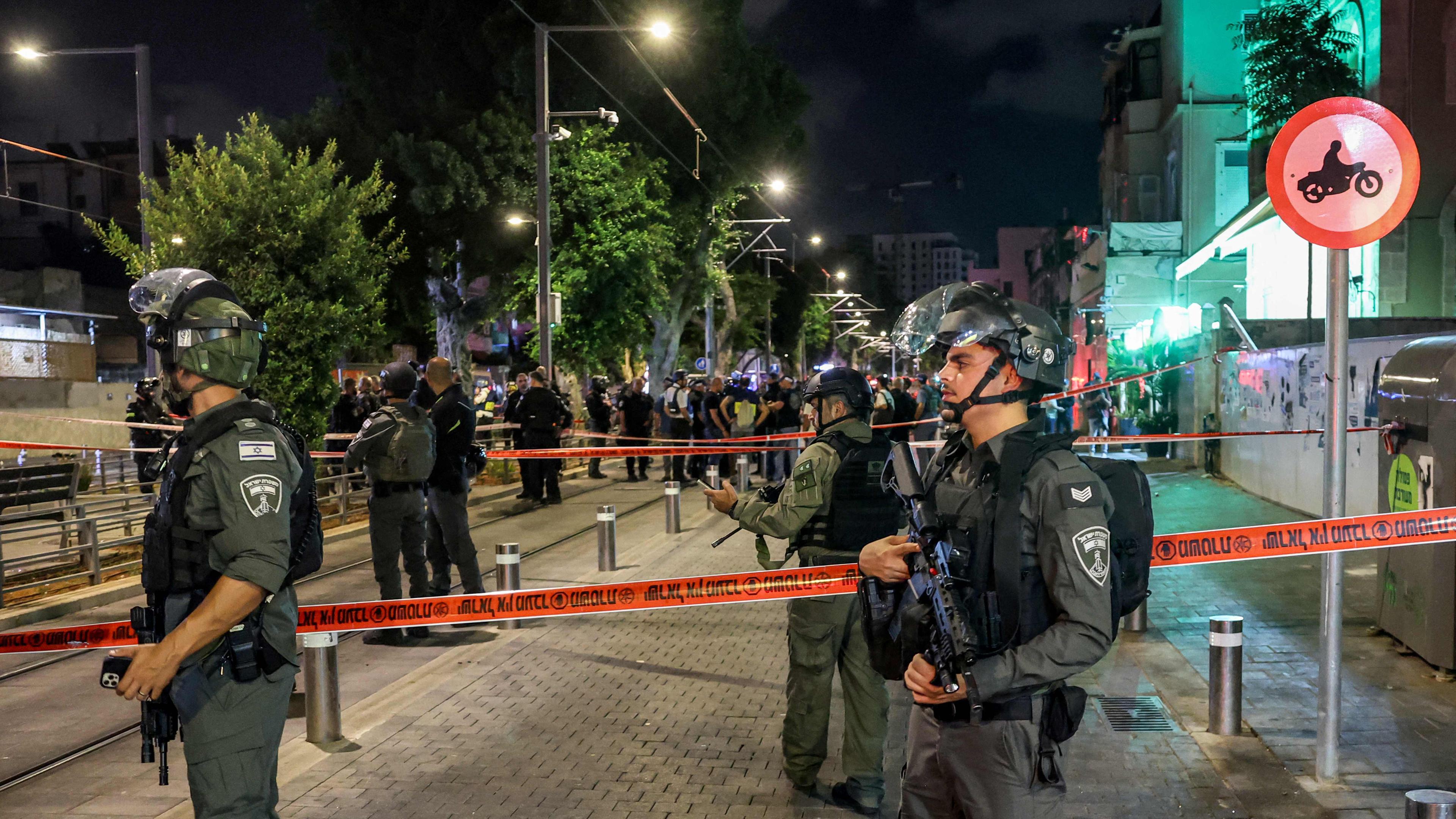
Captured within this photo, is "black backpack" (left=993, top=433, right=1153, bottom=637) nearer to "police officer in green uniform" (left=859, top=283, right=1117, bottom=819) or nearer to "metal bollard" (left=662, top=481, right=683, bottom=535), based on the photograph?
"police officer in green uniform" (left=859, top=283, right=1117, bottom=819)

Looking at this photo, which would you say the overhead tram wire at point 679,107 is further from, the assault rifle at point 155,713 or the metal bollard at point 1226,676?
the assault rifle at point 155,713

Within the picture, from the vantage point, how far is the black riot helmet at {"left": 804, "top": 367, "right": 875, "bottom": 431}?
16.3 ft

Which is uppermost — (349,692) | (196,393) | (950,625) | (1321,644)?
(196,393)

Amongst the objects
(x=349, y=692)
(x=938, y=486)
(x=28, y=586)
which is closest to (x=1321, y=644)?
(x=938, y=486)

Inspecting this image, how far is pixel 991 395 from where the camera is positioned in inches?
114

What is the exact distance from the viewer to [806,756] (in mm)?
4938

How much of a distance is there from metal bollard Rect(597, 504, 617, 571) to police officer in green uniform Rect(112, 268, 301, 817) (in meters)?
7.13

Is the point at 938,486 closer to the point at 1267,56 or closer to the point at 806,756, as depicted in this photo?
the point at 806,756

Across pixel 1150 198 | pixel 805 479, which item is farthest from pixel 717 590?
pixel 1150 198

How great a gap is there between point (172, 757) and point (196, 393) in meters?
3.21

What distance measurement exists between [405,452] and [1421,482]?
20.4 ft

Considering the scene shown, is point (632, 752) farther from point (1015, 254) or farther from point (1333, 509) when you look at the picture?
point (1015, 254)

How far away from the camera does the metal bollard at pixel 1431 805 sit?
11.4ft

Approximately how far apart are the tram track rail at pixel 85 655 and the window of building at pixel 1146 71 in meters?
35.0
